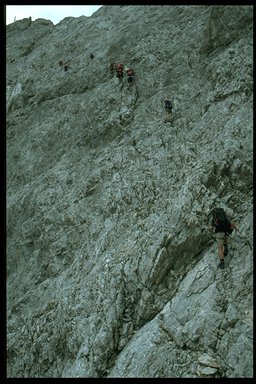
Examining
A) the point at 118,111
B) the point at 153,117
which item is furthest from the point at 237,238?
the point at 118,111

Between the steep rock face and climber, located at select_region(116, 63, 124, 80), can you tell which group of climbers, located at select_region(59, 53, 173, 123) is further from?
the steep rock face

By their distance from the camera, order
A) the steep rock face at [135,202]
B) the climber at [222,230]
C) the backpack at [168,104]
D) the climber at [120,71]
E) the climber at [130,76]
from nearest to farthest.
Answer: the steep rock face at [135,202] → the climber at [222,230] → the backpack at [168,104] → the climber at [130,76] → the climber at [120,71]

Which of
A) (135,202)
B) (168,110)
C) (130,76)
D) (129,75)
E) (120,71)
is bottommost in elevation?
(135,202)

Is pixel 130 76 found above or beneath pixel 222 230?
above

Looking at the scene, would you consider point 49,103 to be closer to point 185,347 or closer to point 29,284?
point 29,284

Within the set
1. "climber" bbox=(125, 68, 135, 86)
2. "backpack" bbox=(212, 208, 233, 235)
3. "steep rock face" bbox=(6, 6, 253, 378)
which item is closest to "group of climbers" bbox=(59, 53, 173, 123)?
"climber" bbox=(125, 68, 135, 86)

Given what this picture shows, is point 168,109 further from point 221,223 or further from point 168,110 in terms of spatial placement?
point 221,223

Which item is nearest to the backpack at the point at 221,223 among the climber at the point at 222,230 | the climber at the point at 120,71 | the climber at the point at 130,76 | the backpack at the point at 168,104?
the climber at the point at 222,230

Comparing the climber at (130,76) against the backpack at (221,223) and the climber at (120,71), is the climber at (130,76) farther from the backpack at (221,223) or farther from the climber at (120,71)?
the backpack at (221,223)

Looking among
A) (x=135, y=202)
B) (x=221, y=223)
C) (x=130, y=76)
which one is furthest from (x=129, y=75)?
(x=221, y=223)
